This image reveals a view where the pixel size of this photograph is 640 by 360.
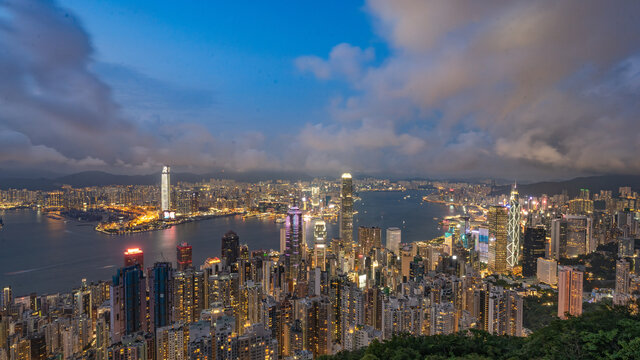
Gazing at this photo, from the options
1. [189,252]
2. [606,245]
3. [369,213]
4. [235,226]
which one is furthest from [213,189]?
[606,245]

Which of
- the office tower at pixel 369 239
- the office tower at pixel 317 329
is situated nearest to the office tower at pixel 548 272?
the office tower at pixel 369 239

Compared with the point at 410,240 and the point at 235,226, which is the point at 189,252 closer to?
the point at 235,226

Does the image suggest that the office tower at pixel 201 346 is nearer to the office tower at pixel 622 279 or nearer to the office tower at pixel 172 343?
the office tower at pixel 172 343

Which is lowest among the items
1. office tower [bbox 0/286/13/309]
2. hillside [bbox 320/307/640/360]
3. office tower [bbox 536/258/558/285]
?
office tower [bbox 536/258/558/285]

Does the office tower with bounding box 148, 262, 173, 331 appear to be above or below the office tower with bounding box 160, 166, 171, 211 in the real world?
below

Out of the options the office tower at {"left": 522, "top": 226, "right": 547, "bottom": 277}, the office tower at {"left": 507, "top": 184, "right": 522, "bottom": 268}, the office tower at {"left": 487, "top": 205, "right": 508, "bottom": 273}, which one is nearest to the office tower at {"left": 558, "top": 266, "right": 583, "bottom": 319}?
the office tower at {"left": 522, "top": 226, "right": 547, "bottom": 277}

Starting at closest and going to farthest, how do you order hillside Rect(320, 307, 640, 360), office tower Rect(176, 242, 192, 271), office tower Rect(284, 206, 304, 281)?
1. hillside Rect(320, 307, 640, 360)
2. office tower Rect(176, 242, 192, 271)
3. office tower Rect(284, 206, 304, 281)

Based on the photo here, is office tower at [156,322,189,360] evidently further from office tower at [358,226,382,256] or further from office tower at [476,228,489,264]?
office tower at [476,228,489,264]
